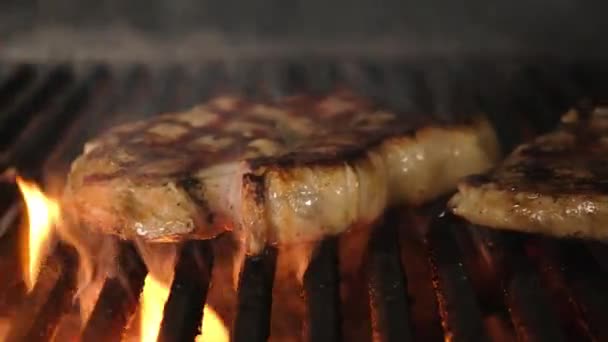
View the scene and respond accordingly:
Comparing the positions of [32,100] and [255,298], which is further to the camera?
[32,100]

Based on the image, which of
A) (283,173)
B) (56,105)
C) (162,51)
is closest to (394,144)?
(283,173)

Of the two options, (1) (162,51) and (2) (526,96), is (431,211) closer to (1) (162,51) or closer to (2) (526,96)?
(2) (526,96)

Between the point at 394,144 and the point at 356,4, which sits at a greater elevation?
the point at 356,4

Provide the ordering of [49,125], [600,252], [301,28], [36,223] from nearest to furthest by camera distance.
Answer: [600,252] → [36,223] → [49,125] → [301,28]

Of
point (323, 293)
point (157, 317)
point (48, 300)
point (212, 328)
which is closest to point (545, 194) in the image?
point (323, 293)

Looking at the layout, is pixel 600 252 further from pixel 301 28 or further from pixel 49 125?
pixel 301 28

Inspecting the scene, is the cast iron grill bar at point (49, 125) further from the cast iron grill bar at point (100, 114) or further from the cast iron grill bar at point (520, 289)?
the cast iron grill bar at point (520, 289)

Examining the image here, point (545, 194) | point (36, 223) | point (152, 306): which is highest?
point (36, 223)
